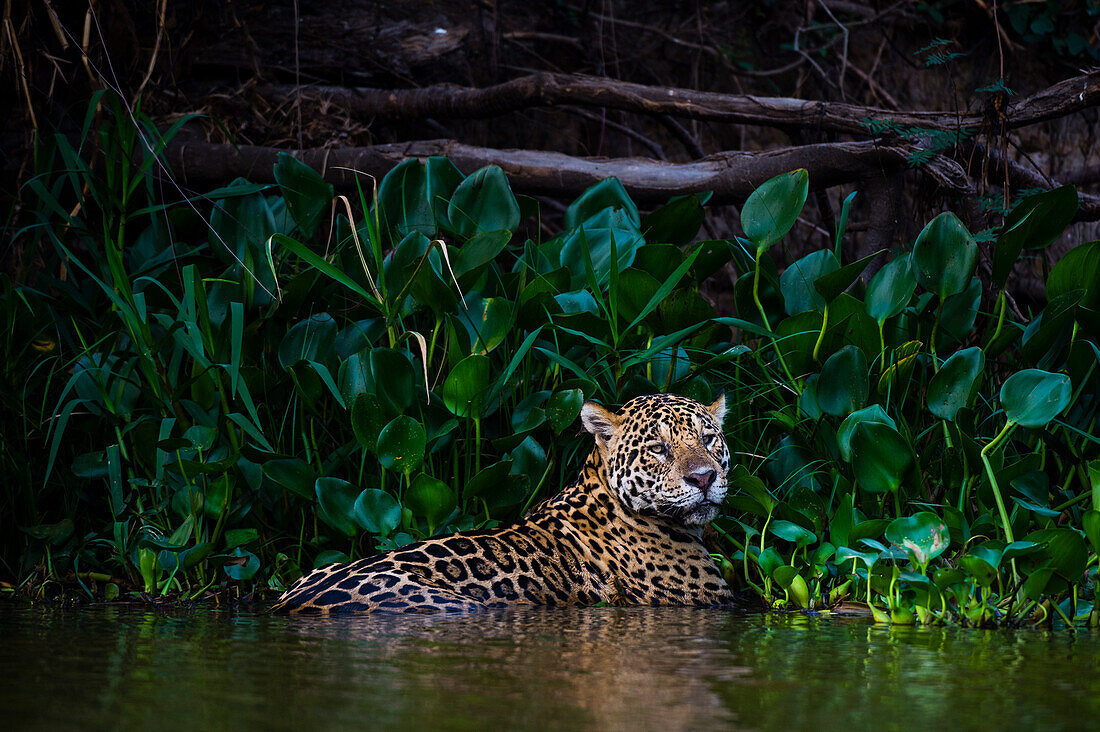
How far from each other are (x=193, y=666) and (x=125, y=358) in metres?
2.41

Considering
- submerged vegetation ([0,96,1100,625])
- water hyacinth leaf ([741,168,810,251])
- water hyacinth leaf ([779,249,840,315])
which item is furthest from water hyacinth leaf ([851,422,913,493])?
water hyacinth leaf ([741,168,810,251])

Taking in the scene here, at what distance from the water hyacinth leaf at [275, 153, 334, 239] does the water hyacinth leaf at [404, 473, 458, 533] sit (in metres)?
1.56

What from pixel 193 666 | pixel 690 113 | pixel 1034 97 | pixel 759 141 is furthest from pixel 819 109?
pixel 193 666

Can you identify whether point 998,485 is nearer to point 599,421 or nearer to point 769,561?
point 769,561

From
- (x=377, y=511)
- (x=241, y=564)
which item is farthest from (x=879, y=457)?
(x=241, y=564)

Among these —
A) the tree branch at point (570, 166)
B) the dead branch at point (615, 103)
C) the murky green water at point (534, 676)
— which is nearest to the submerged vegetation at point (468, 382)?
the murky green water at point (534, 676)

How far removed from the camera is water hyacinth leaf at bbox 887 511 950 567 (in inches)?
129

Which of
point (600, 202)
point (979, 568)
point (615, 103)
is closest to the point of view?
point (979, 568)

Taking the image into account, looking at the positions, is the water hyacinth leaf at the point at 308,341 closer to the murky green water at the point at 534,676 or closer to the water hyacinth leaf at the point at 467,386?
the water hyacinth leaf at the point at 467,386

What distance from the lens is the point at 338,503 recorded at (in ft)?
13.3

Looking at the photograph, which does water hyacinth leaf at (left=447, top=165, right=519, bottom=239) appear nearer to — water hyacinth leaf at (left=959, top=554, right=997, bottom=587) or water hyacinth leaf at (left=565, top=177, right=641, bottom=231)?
water hyacinth leaf at (left=565, top=177, right=641, bottom=231)

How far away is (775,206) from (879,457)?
1.29m

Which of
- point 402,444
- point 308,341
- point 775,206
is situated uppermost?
point 775,206

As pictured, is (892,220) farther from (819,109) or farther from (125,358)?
(125,358)
